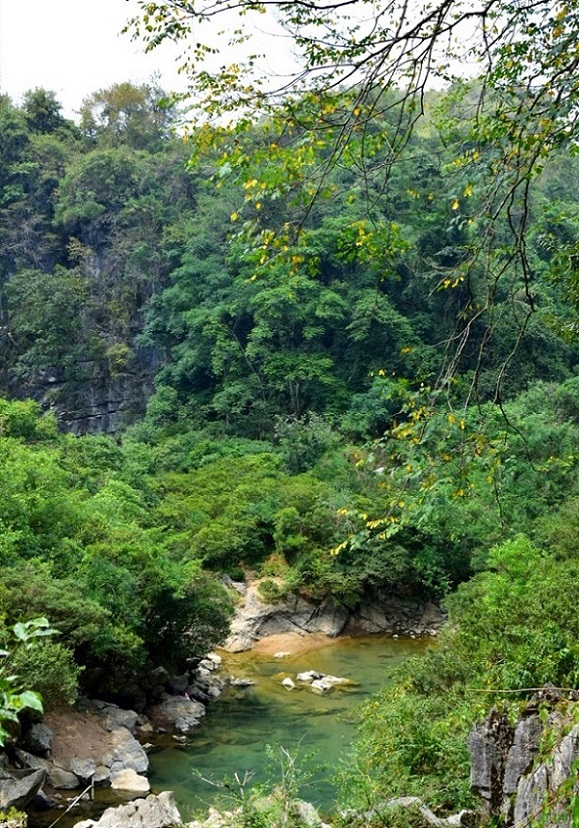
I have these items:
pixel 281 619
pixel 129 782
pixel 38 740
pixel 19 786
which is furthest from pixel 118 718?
pixel 281 619

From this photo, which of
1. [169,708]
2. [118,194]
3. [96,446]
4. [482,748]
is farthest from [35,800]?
[118,194]

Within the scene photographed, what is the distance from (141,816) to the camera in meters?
8.41

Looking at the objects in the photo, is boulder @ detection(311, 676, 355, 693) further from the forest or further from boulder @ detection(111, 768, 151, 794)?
boulder @ detection(111, 768, 151, 794)

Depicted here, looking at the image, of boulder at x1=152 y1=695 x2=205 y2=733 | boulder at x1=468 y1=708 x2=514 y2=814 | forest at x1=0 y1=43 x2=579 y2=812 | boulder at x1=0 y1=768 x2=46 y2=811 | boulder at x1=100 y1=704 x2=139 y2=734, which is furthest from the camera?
boulder at x1=152 y1=695 x2=205 y2=733

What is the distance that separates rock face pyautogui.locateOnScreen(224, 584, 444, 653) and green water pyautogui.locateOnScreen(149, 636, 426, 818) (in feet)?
3.20

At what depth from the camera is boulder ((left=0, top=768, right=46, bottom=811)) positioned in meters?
8.38

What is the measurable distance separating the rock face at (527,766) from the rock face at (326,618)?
45.6ft

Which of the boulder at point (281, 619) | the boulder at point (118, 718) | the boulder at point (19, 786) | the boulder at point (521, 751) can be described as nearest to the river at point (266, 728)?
the boulder at point (19, 786)

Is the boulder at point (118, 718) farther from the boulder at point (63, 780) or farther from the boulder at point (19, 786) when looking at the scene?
the boulder at point (19, 786)

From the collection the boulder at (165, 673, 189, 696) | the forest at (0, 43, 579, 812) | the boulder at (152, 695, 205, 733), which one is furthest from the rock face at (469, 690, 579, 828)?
the boulder at (165, 673, 189, 696)

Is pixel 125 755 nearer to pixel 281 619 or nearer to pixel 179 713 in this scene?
pixel 179 713

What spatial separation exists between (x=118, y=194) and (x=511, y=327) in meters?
19.8

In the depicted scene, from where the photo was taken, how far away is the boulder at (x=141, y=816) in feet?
27.0

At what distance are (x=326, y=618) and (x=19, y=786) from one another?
11852 mm
